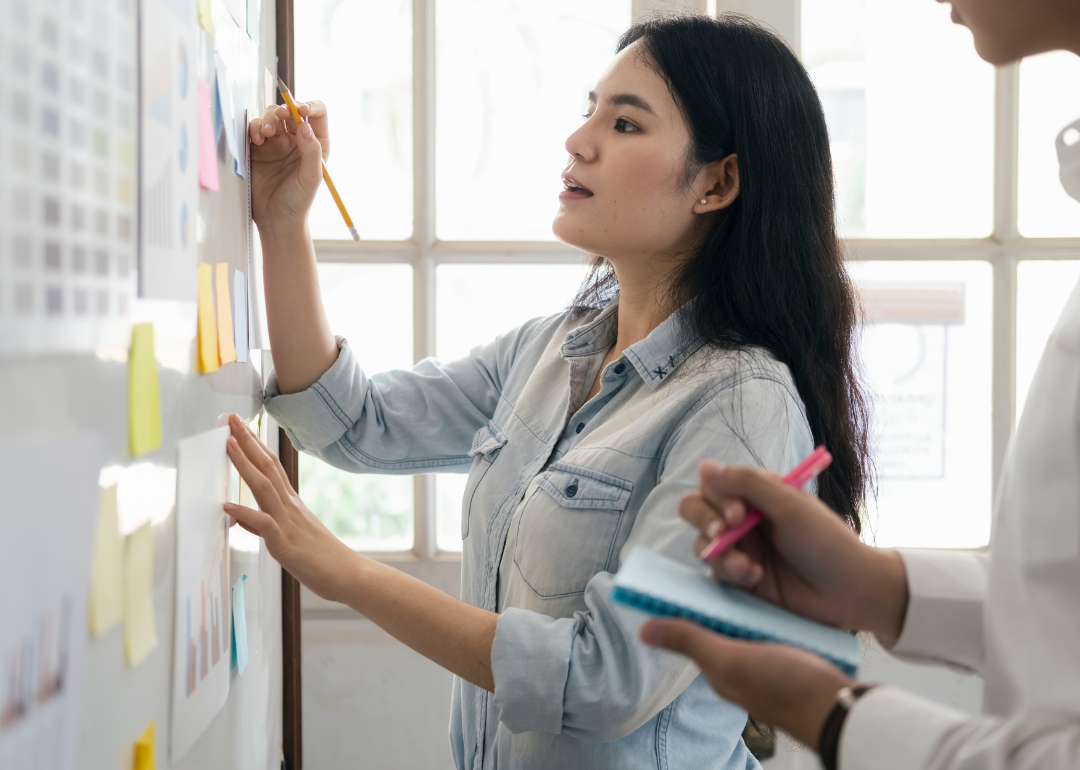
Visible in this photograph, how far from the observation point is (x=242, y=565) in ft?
3.00

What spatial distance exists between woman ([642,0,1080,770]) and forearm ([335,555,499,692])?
1.14 ft

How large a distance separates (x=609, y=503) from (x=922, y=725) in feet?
1.52

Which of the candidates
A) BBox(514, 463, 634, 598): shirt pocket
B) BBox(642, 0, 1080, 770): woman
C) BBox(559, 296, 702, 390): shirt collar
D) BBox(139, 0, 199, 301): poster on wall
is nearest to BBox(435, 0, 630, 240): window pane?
BBox(559, 296, 702, 390): shirt collar

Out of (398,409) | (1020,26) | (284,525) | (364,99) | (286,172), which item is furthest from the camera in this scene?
(364,99)

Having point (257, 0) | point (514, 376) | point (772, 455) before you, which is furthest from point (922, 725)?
point (257, 0)

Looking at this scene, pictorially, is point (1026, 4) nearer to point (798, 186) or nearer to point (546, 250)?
point (798, 186)

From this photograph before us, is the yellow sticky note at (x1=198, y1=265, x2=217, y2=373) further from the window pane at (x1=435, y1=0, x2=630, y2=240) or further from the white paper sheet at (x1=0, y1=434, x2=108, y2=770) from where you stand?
the window pane at (x1=435, y1=0, x2=630, y2=240)

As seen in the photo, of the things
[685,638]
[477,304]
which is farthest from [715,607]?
[477,304]

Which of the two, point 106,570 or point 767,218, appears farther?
point 767,218

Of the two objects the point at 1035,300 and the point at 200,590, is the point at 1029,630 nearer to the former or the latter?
the point at 200,590

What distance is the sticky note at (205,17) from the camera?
73 centimetres

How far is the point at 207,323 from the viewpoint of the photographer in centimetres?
75

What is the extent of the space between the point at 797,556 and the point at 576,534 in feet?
1.08

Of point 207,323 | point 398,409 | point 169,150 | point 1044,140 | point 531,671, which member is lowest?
point 531,671
